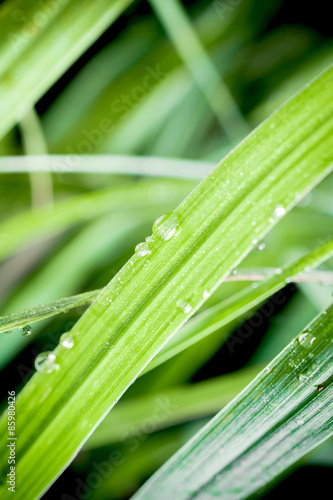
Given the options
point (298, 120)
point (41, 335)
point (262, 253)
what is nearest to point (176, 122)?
point (262, 253)

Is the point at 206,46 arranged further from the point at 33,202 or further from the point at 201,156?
the point at 33,202

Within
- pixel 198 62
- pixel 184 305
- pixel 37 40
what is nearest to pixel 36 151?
pixel 37 40

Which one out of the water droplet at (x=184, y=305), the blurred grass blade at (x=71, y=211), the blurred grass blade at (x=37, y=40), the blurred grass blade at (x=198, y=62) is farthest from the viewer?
the blurred grass blade at (x=198, y=62)

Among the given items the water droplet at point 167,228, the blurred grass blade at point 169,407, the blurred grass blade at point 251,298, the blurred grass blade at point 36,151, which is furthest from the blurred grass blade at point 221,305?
the blurred grass blade at point 36,151

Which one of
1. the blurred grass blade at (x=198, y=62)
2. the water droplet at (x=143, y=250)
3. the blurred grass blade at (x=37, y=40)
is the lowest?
the water droplet at (x=143, y=250)

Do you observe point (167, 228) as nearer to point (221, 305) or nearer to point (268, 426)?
point (221, 305)

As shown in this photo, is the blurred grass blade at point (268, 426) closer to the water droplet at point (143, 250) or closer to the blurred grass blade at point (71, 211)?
the water droplet at point (143, 250)
